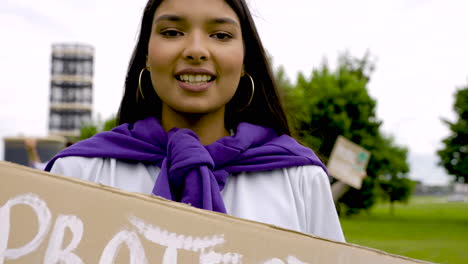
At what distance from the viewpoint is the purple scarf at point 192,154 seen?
193 centimetres

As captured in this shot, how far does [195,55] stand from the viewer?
200 centimetres

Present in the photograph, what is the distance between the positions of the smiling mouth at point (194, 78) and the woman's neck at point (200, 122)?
161 millimetres

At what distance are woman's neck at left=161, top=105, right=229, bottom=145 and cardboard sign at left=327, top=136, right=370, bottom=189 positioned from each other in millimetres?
4473

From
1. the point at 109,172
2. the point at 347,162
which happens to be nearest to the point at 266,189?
the point at 109,172

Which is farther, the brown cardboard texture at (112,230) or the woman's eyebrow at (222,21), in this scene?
the woman's eyebrow at (222,21)

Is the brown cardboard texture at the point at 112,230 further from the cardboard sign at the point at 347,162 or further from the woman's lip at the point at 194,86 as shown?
the cardboard sign at the point at 347,162

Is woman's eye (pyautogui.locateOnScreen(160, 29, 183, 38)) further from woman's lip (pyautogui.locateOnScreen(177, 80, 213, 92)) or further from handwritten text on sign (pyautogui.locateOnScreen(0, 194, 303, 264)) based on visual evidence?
handwritten text on sign (pyautogui.locateOnScreen(0, 194, 303, 264))

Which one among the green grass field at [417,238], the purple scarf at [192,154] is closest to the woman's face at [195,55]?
the purple scarf at [192,154]

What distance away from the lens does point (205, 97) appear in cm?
212

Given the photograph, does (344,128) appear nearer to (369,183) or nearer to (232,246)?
(369,183)

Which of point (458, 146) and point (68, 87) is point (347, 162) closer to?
point (458, 146)

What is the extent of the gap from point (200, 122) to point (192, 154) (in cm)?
31

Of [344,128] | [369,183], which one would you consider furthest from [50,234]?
[369,183]

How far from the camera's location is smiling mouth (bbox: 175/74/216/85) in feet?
6.75
